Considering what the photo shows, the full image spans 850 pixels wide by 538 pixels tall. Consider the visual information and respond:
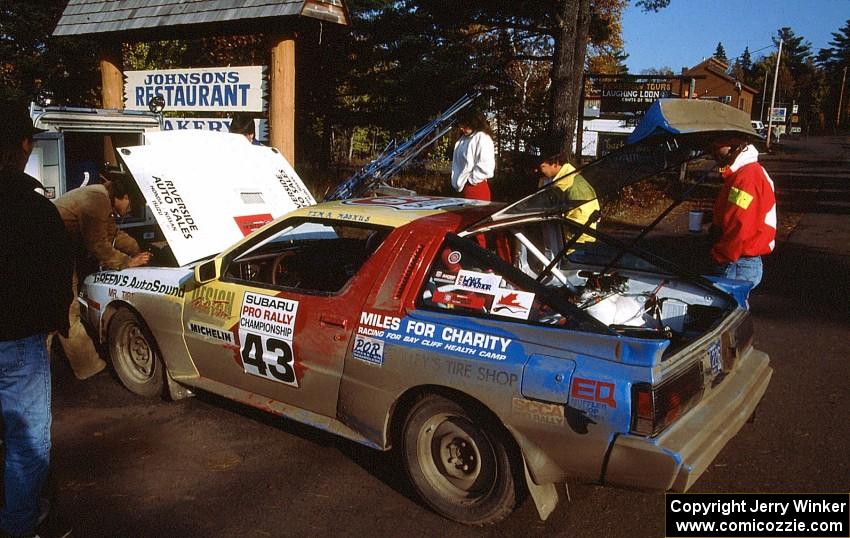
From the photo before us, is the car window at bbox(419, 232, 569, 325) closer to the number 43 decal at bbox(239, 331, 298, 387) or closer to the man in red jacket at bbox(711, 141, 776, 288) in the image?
the number 43 decal at bbox(239, 331, 298, 387)

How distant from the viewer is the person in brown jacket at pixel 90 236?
17.2 feet

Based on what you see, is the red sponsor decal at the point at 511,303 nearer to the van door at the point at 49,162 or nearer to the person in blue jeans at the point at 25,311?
the person in blue jeans at the point at 25,311

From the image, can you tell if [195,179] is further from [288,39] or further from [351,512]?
[351,512]

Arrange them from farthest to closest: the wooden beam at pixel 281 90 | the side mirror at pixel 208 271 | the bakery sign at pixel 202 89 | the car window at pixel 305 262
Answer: the bakery sign at pixel 202 89 → the wooden beam at pixel 281 90 → the car window at pixel 305 262 → the side mirror at pixel 208 271

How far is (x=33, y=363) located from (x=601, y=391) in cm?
246

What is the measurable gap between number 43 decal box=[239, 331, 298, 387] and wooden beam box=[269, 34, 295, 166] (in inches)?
192

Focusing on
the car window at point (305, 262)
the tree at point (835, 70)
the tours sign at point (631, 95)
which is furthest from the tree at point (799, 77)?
the car window at point (305, 262)

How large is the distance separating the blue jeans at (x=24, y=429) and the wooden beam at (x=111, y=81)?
864cm

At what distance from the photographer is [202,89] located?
9266 millimetres

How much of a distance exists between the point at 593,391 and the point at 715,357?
37.9 inches

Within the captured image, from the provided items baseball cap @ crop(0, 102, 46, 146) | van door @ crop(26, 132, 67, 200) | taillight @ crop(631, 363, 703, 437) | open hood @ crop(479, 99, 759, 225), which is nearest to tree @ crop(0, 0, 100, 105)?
van door @ crop(26, 132, 67, 200)

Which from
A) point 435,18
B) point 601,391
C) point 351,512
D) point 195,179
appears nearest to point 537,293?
point 601,391

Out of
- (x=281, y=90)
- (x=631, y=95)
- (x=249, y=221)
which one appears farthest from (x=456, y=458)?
(x=631, y=95)

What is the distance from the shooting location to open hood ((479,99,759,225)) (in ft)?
11.0
